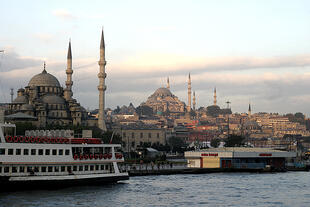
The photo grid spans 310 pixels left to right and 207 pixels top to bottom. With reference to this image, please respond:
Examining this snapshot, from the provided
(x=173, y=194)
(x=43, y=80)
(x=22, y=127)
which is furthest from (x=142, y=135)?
(x=173, y=194)

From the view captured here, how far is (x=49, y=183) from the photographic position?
46531 mm

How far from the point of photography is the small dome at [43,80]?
126 m

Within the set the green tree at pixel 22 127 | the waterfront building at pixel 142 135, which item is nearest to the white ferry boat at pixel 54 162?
the green tree at pixel 22 127

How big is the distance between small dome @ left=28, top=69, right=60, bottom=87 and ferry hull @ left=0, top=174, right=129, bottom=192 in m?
77.5

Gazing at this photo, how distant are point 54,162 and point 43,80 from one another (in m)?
81.2

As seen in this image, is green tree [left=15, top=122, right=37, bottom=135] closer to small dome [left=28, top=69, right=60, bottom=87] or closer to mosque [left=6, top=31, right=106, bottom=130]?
mosque [left=6, top=31, right=106, bottom=130]

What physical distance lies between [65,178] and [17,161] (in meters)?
4.38

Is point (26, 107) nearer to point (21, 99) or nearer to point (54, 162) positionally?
point (21, 99)

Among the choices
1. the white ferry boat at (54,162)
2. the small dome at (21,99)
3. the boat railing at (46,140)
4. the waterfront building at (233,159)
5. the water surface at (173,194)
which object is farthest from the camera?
the small dome at (21,99)

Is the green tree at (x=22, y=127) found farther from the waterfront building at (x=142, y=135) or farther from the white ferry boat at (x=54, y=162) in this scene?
the waterfront building at (x=142, y=135)

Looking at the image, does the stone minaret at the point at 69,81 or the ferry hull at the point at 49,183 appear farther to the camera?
the stone minaret at the point at 69,81

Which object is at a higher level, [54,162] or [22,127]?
[22,127]

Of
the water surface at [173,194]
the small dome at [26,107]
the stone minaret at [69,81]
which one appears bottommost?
the water surface at [173,194]

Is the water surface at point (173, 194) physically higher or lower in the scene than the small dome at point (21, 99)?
lower
